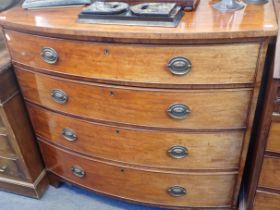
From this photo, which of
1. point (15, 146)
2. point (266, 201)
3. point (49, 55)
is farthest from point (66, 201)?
point (266, 201)

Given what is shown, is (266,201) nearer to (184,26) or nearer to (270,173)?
(270,173)

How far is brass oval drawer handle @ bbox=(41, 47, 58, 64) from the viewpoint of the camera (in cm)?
103

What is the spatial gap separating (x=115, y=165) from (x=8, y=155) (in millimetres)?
586

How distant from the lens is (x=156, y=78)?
0.94m

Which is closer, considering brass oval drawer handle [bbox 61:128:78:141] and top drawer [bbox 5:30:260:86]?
top drawer [bbox 5:30:260:86]

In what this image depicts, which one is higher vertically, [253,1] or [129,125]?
[253,1]

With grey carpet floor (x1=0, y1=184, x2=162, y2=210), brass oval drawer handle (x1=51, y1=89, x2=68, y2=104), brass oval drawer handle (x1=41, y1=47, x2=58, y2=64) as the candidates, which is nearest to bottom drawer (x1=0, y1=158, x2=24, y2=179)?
grey carpet floor (x1=0, y1=184, x2=162, y2=210)

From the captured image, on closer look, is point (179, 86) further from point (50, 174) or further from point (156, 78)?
point (50, 174)

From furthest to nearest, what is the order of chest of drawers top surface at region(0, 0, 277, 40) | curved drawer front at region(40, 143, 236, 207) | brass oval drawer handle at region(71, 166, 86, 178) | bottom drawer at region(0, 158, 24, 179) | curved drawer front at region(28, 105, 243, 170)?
bottom drawer at region(0, 158, 24, 179) → brass oval drawer handle at region(71, 166, 86, 178) → curved drawer front at region(40, 143, 236, 207) → curved drawer front at region(28, 105, 243, 170) → chest of drawers top surface at region(0, 0, 277, 40)

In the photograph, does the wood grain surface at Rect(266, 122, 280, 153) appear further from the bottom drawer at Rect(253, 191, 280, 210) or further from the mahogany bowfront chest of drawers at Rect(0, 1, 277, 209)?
the bottom drawer at Rect(253, 191, 280, 210)

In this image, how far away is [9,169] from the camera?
150 cm

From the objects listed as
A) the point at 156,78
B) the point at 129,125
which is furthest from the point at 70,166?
the point at 156,78

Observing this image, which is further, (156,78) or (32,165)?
(32,165)

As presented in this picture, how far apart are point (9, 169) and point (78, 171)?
414 millimetres
